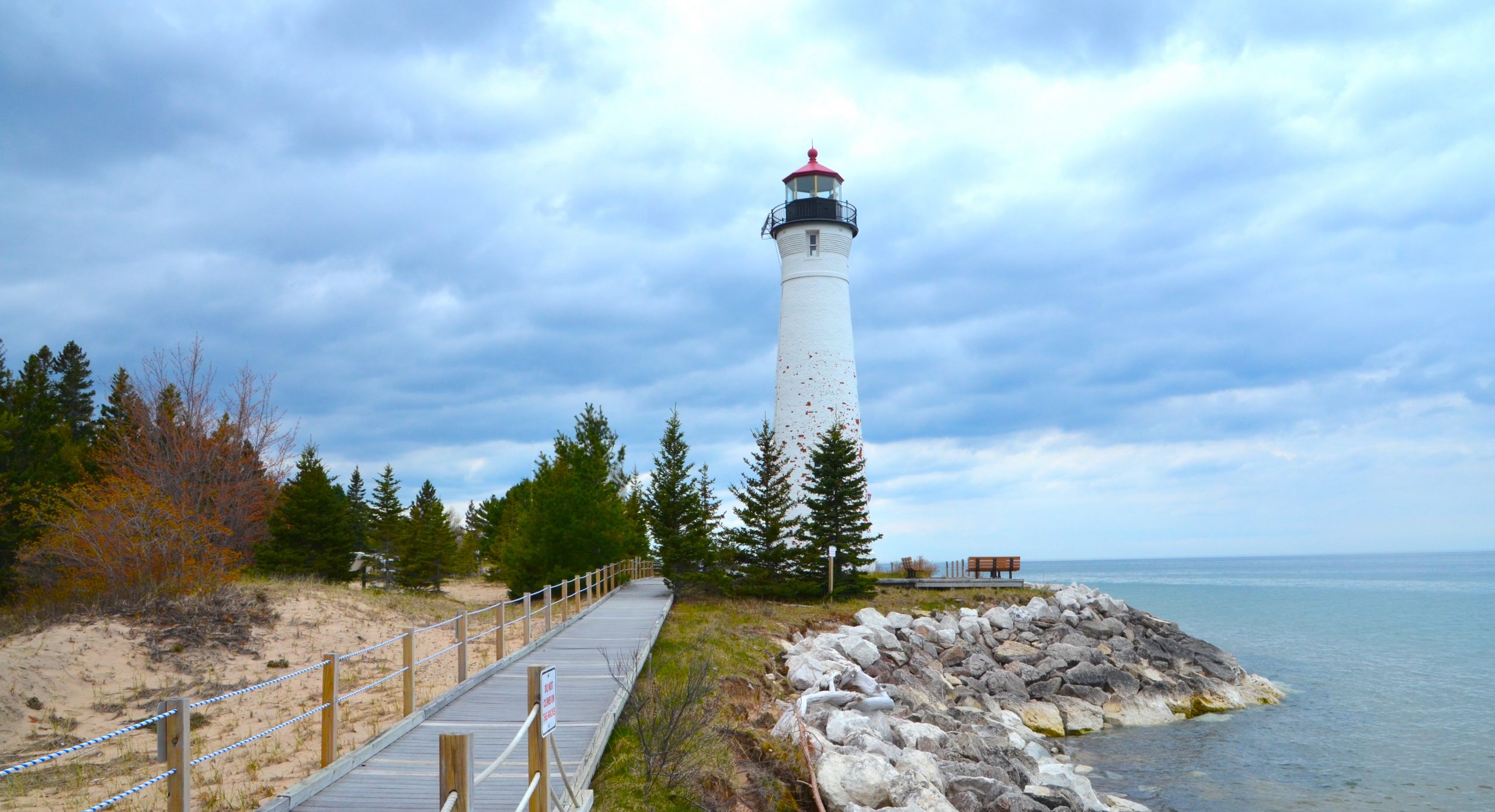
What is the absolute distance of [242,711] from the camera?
14602 millimetres

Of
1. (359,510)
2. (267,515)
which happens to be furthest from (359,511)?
(267,515)

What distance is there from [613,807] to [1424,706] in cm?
2572

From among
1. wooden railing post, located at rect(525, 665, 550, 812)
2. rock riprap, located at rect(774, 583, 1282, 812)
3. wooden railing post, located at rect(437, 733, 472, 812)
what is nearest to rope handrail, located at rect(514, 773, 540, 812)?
A: wooden railing post, located at rect(525, 665, 550, 812)

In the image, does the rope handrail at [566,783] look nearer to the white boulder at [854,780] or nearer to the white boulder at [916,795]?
the white boulder at [854,780]

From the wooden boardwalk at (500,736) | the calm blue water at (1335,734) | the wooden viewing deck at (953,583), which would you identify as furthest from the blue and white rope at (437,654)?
the wooden viewing deck at (953,583)

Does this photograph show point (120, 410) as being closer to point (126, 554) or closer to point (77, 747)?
point (126, 554)

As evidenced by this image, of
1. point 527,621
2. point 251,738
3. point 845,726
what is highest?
point 251,738

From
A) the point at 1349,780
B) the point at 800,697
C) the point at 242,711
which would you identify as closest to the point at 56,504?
the point at 242,711

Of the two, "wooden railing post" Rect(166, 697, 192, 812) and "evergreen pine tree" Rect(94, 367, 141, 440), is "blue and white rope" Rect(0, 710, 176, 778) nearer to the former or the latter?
"wooden railing post" Rect(166, 697, 192, 812)

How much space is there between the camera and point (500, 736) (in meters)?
10.5

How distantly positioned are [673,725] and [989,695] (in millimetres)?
13455

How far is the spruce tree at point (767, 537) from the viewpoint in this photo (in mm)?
27938

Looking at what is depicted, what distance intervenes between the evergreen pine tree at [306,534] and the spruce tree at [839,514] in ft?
63.0

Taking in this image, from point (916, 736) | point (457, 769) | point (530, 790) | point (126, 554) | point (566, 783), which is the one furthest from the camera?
point (126, 554)
